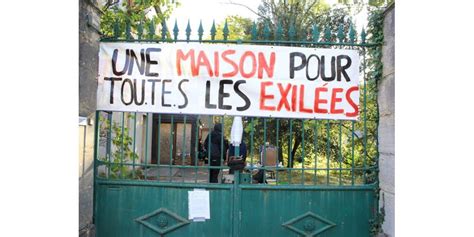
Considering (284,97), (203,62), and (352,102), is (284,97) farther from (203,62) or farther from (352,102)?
(203,62)

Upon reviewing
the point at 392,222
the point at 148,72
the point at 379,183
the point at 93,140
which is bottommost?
the point at 392,222

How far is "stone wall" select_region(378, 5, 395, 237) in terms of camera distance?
397 centimetres

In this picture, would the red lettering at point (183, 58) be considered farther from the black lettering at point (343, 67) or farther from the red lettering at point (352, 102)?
the red lettering at point (352, 102)

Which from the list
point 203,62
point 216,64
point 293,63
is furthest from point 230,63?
point 293,63

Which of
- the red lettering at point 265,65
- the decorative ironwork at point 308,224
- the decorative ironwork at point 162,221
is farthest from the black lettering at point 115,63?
the decorative ironwork at point 308,224

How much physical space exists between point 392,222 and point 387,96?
134 centimetres

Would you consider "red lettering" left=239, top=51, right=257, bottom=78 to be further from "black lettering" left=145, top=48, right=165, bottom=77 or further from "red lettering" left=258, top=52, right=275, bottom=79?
"black lettering" left=145, top=48, right=165, bottom=77

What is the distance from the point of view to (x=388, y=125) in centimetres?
407

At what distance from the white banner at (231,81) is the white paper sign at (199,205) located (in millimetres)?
917

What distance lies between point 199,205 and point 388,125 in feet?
7.38

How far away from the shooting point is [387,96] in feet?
13.5

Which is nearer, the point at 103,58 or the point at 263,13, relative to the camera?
the point at 103,58

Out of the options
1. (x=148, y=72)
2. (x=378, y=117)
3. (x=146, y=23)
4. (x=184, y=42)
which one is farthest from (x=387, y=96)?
(x=146, y=23)

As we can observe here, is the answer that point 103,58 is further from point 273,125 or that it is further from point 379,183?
point 273,125
